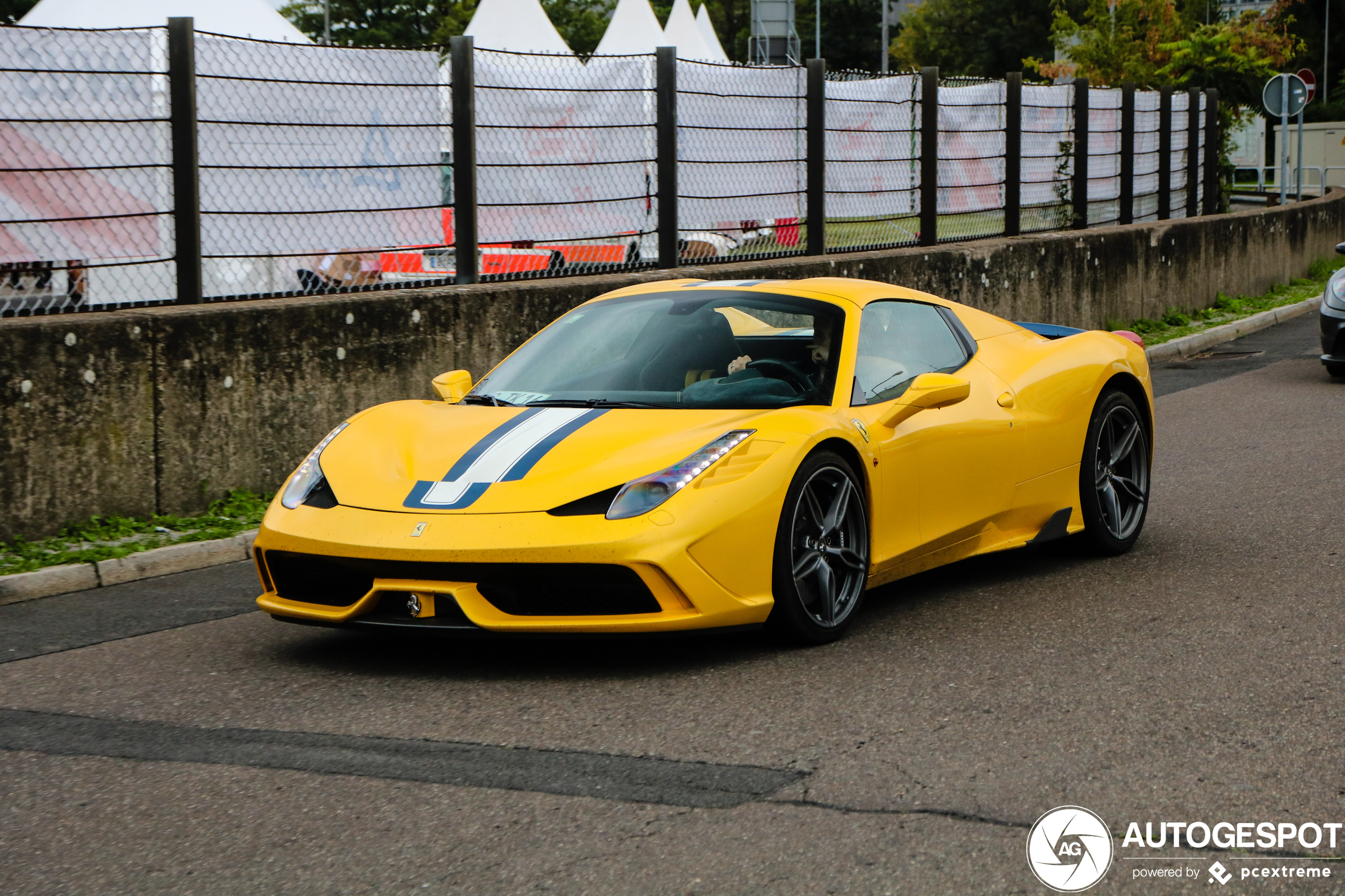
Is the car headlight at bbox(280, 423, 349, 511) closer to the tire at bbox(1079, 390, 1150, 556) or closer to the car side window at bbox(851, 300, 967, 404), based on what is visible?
the car side window at bbox(851, 300, 967, 404)

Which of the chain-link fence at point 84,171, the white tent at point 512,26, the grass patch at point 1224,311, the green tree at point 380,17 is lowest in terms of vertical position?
the grass patch at point 1224,311

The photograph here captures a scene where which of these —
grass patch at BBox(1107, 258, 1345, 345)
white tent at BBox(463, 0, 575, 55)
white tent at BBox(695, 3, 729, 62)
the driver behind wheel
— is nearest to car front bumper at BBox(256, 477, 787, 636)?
the driver behind wheel

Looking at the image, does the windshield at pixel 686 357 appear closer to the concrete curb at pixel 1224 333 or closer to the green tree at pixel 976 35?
the concrete curb at pixel 1224 333

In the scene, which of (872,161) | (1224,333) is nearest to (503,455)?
(872,161)

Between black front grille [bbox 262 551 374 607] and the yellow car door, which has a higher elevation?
the yellow car door

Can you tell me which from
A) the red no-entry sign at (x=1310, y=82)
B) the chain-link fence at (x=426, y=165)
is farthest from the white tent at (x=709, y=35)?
the chain-link fence at (x=426, y=165)

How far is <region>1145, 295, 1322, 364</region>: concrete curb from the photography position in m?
15.2

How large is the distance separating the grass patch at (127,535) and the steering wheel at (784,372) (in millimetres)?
2317

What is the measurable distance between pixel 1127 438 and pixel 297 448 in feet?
12.8

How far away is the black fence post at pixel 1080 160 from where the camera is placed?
16.2 metres

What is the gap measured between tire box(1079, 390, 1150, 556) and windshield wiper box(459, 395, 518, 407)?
239cm

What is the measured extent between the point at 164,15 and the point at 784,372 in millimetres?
12485

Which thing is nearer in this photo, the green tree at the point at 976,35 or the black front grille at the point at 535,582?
the black front grille at the point at 535,582

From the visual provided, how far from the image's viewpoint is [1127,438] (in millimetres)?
6902
